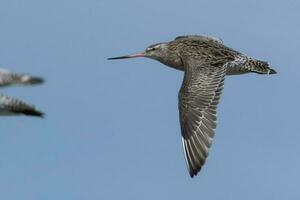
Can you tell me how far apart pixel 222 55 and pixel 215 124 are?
2855 mm

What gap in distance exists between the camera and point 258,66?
1769 centimetres

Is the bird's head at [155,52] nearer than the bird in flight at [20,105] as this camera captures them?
No

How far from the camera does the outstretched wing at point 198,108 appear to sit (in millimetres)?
15172

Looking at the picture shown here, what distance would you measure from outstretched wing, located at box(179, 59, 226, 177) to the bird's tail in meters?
0.57

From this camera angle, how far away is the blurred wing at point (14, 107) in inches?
313

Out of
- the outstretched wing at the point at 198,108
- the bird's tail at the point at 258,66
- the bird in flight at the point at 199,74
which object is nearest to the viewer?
the outstretched wing at the point at 198,108

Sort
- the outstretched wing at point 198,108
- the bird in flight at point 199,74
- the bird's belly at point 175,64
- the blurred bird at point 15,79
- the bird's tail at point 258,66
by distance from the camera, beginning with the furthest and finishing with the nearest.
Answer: the bird's belly at point 175,64 → the bird's tail at point 258,66 → the bird in flight at point 199,74 → the outstretched wing at point 198,108 → the blurred bird at point 15,79

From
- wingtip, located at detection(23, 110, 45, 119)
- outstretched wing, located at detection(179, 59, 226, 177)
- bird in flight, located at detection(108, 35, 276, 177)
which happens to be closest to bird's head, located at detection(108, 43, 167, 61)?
bird in flight, located at detection(108, 35, 276, 177)

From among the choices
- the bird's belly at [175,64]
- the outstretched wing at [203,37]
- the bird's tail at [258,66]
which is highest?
the outstretched wing at [203,37]

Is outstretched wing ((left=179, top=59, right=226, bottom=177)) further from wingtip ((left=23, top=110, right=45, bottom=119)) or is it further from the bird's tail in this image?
wingtip ((left=23, top=110, right=45, bottom=119))

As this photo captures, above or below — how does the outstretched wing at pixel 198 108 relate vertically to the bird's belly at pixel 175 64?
below

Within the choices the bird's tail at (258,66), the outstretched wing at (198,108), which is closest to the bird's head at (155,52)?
the outstretched wing at (198,108)

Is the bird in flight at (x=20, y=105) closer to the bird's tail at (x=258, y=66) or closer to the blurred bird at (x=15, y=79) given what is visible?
the blurred bird at (x=15, y=79)

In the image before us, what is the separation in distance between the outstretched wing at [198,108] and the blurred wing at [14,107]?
21.7 feet
